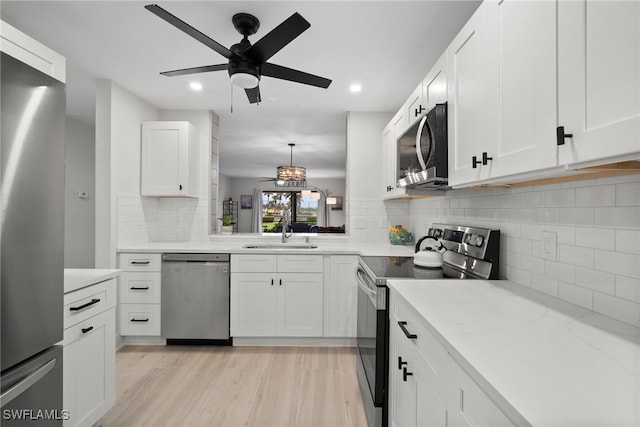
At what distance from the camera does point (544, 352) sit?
2.50 feet

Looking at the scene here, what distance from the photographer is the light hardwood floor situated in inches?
73.7

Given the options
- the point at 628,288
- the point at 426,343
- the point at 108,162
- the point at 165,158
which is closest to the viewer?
the point at 628,288

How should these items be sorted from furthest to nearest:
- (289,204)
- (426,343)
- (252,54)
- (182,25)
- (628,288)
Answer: (289,204) → (252,54) → (182,25) → (426,343) → (628,288)

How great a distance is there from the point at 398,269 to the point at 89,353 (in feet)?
5.50

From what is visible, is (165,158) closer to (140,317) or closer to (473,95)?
(140,317)

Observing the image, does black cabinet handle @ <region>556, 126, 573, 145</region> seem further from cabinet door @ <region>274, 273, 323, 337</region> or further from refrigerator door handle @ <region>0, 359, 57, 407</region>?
cabinet door @ <region>274, 273, 323, 337</region>

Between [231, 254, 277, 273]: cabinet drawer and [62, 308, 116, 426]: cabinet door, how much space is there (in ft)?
3.81

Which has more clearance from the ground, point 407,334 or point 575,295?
point 575,295

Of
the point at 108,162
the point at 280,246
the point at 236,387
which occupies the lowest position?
the point at 236,387

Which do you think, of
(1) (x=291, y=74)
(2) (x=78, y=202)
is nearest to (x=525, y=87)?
(1) (x=291, y=74)

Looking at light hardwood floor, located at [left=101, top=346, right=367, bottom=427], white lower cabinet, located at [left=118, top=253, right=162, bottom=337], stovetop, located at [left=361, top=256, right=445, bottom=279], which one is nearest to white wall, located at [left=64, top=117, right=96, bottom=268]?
white lower cabinet, located at [left=118, top=253, right=162, bottom=337]

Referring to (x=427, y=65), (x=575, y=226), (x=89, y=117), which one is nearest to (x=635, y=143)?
(x=575, y=226)

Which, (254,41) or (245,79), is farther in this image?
(254,41)

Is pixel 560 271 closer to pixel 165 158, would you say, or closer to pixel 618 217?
pixel 618 217
